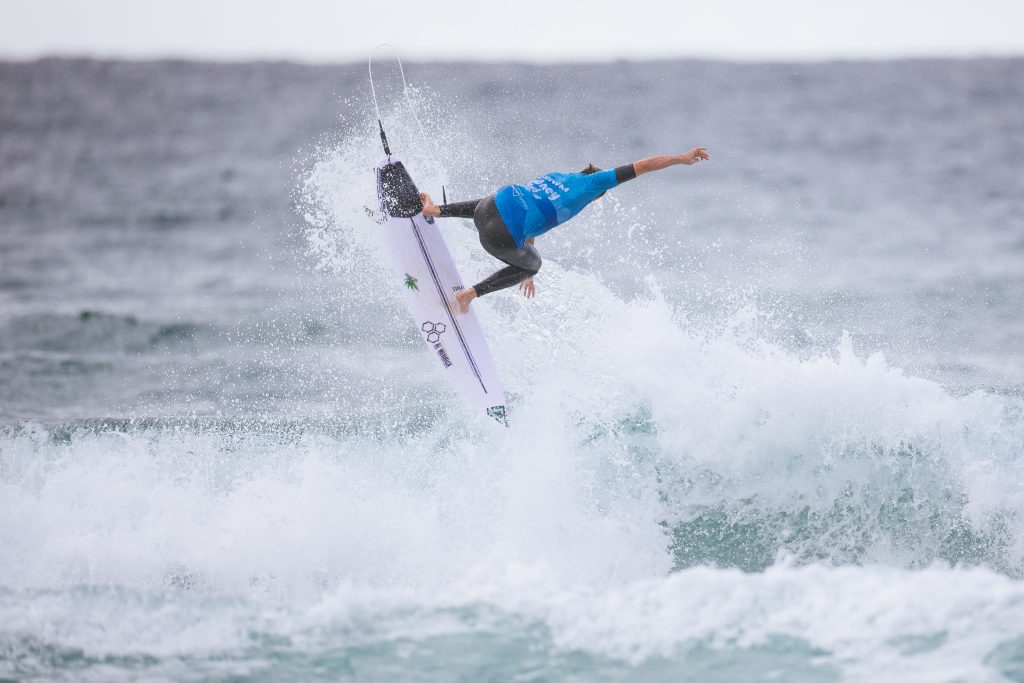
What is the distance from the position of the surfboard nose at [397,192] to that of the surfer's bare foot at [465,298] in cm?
78

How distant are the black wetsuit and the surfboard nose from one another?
506 mm

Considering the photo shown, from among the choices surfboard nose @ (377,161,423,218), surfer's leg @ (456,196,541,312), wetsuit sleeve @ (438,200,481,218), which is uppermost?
surfboard nose @ (377,161,423,218)

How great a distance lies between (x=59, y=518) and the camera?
8.20 meters

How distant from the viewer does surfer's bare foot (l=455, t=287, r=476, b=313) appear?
864 centimetres

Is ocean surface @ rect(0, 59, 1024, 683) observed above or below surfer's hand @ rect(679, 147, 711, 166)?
below

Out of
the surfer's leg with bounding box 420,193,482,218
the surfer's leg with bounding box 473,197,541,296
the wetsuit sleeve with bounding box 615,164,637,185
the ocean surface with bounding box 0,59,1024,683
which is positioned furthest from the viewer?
the surfer's leg with bounding box 420,193,482,218

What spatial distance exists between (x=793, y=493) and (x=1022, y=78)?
4377cm

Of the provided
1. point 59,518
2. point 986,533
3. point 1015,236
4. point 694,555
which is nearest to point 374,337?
point 59,518

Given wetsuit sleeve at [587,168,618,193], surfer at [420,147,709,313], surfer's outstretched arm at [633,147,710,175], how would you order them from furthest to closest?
surfer at [420,147,709,313] < wetsuit sleeve at [587,168,618,193] < surfer's outstretched arm at [633,147,710,175]

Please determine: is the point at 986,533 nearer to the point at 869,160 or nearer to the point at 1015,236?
the point at 1015,236

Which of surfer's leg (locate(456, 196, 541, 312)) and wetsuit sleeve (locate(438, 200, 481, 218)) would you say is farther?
wetsuit sleeve (locate(438, 200, 481, 218))

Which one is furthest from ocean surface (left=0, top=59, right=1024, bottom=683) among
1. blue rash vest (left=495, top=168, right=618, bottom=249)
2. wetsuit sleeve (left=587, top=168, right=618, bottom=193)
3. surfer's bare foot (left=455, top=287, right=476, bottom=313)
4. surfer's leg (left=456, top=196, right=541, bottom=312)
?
wetsuit sleeve (left=587, top=168, right=618, bottom=193)

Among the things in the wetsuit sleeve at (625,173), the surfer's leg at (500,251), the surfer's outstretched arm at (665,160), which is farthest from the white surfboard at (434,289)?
the surfer's outstretched arm at (665,160)

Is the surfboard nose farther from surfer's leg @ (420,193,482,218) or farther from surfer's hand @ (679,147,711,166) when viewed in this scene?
surfer's hand @ (679,147,711,166)
